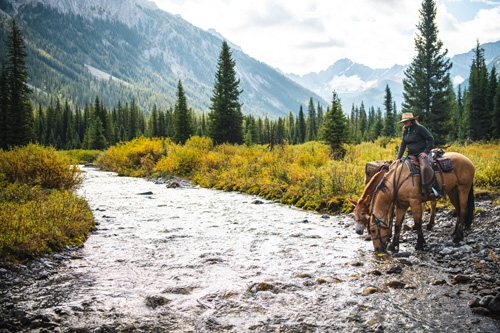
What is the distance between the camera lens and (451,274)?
638 cm

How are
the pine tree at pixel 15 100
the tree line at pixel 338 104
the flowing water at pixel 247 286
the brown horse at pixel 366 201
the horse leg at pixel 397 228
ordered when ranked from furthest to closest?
the pine tree at pixel 15 100, the tree line at pixel 338 104, the brown horse at pixel 366 201, the horse leg at pixel 397 228, the flowing water at pixel 247 286

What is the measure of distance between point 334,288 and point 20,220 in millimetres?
7728

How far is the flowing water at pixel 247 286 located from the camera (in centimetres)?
484

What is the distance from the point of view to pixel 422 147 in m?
8.23

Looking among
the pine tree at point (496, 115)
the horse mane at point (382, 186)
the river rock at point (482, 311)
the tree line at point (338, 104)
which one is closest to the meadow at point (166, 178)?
the horse mane at point (382, 186)

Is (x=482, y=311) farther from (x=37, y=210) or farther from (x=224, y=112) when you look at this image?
(x=224, y=112)

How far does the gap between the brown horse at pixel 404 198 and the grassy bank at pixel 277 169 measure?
411cm

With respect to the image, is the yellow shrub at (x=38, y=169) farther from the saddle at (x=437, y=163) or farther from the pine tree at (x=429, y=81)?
the pine tree at (x=429, y=81)

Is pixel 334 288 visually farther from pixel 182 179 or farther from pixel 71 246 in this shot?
pixel 182 179

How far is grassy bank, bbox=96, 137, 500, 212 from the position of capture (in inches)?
557

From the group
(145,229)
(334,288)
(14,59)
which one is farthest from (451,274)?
(14,59)

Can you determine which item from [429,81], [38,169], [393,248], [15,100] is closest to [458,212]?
[393,248]

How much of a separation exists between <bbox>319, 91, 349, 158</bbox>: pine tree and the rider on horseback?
22553mm

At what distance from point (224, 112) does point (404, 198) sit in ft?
117
